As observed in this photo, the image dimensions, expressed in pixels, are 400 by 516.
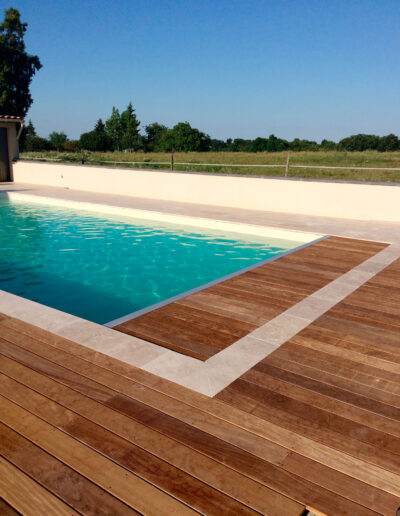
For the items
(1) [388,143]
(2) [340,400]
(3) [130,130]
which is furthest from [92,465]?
(3) [130,130]

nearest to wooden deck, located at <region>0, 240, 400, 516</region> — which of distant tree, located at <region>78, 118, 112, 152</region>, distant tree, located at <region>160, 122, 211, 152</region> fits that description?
distant tree, located at <region>78, 118, 112, 152</region>

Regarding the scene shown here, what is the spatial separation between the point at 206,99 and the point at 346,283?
1367 inches

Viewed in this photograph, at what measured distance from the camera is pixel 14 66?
110 feet

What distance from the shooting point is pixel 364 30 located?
20062 mm

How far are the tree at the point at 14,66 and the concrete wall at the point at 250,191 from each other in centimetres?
2457

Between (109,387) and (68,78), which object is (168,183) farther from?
(68,78)

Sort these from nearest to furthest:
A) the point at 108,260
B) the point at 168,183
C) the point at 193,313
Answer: the point at 193,313
the point at 108,260
the point at 168,183

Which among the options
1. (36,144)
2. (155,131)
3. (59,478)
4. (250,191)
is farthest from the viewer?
(155,131)

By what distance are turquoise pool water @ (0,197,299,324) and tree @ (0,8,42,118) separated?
29.3 m

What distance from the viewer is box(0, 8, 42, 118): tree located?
3288 centimetres

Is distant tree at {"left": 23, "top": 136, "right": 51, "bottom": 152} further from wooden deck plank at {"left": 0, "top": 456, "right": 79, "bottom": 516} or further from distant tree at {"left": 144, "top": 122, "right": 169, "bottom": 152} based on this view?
wooden deck plank at {"left": 0, "top": 456, "right": 79, "bottom": 516}

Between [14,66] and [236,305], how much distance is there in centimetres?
3772

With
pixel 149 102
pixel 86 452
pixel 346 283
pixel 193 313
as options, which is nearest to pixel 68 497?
pixel 86 452

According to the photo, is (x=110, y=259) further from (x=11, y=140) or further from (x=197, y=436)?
(x=11, y=140)
